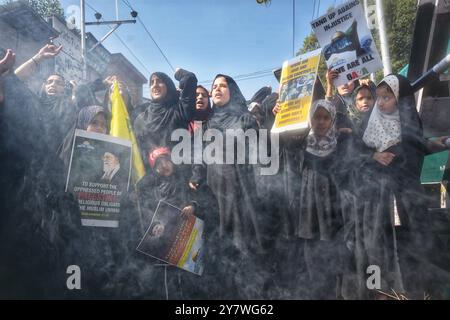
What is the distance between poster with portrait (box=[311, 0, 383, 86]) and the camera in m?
2.55

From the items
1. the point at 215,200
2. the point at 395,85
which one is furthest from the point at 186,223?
the point at 395,85

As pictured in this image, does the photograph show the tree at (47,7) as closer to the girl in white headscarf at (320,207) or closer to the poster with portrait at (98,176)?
the poster with portrait at (98,176)

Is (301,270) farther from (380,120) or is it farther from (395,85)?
(395,85)

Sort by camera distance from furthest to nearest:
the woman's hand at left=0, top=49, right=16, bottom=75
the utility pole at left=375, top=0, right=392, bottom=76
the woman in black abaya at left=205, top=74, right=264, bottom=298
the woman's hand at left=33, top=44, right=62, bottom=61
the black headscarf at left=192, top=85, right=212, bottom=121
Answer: the utility pole at left=375, top=0, right=392, bottom=76
the black headscarf at left=192, top=85, right=212, bottom=121
the woman's hand at left=33, top=44, right=62, bottom=61
the woman in black abaya at left=205, top=74, right=264, bottom=298
the woman's hand at left=0, top=49, right=16, bottom=75

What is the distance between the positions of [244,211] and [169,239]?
0.48 metres

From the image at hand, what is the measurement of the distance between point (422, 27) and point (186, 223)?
212 cm

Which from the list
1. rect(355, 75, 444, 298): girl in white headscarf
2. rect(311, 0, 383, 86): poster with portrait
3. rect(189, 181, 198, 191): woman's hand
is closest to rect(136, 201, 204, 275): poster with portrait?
rect(189, 181, 198, 191): woman's hand

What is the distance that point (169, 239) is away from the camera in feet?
7.58

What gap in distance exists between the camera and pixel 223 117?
8.40 ft

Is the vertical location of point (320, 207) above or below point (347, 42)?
below

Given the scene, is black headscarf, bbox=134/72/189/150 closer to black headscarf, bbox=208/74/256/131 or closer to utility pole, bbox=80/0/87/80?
black headscarf, bbox=208/74/256/131

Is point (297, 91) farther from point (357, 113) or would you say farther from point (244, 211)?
point (244, 211)

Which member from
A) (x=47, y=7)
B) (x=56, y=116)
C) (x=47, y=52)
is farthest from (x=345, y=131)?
(x=47, y=7)

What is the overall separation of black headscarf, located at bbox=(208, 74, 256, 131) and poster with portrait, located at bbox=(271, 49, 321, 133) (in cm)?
20
